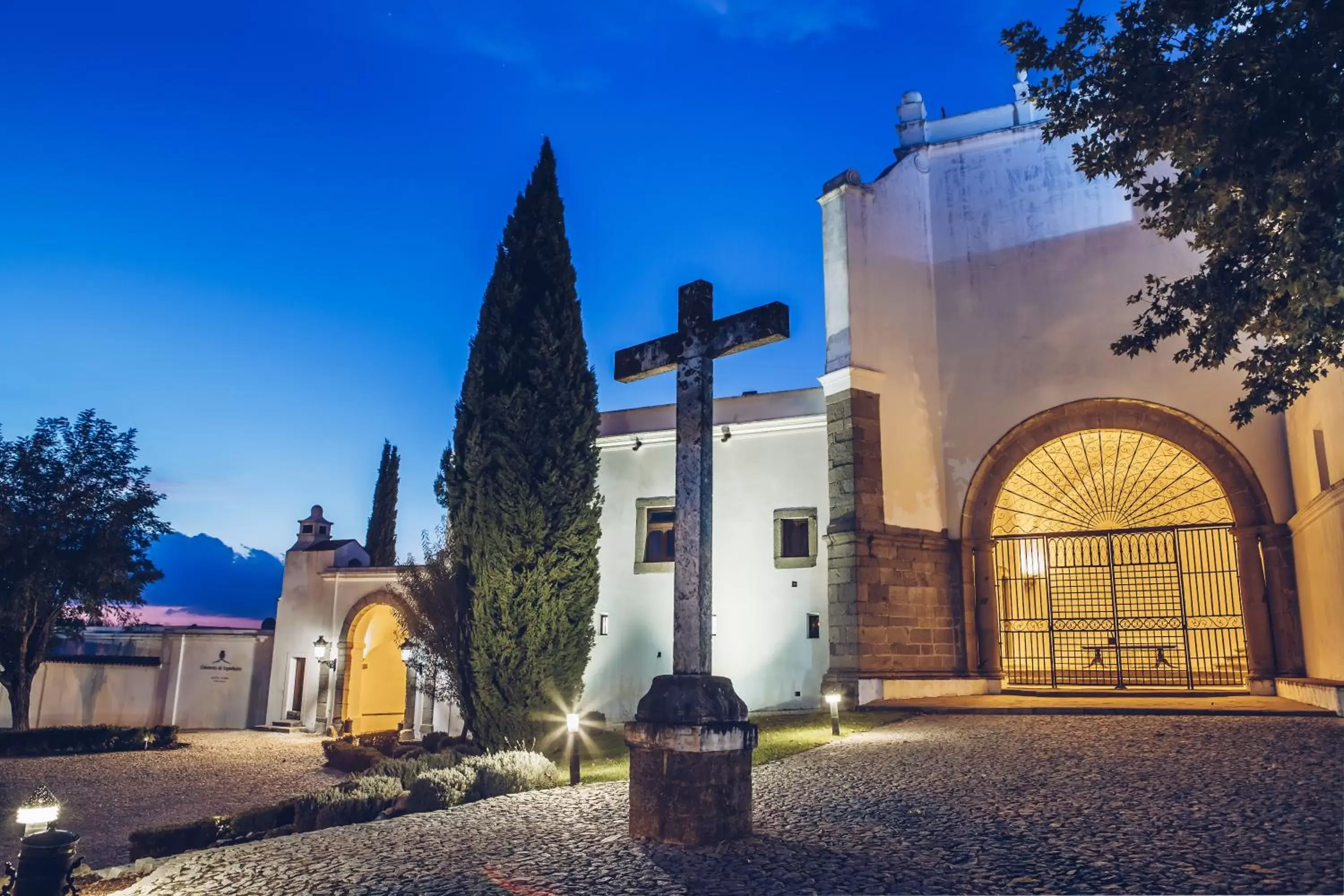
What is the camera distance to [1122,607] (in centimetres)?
1845

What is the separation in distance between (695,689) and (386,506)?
2315 cm

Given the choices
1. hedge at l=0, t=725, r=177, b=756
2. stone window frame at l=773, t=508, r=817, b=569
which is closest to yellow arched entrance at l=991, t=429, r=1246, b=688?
stone window frame at l=773, t=508, r=817, b=569

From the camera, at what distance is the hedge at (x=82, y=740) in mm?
16688

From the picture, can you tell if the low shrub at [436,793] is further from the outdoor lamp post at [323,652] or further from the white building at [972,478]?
the outdoor lamp post at [323,652]

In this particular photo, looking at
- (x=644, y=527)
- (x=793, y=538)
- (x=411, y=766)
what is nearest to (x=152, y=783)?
(x=411, y=766)

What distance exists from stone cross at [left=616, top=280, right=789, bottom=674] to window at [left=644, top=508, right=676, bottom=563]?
10492 mm

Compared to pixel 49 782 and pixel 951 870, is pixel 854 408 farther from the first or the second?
pixel 49 782

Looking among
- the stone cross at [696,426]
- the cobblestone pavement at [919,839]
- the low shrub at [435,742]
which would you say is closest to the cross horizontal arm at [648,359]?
the stone cross at [696,426]

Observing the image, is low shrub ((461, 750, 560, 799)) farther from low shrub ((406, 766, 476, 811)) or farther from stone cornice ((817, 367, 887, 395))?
stone cornice ((817, 367, 887, 395))

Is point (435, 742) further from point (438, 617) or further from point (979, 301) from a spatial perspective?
point (979, 301)

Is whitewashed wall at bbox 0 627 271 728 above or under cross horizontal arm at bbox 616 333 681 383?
under

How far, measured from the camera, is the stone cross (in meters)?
5.38

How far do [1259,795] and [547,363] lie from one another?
32.2ft

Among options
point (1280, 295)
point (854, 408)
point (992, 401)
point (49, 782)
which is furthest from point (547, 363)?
point (49, 782)
